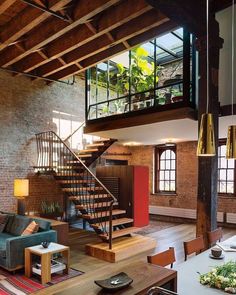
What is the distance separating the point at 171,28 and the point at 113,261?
4.82 metres

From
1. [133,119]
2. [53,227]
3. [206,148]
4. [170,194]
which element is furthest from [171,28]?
[170,194]

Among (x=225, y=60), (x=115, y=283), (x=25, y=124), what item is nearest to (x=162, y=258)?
(x=115, y=283)

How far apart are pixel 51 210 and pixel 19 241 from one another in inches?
139

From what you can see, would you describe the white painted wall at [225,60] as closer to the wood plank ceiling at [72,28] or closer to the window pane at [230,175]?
the wood plank ceiling at [72,28]

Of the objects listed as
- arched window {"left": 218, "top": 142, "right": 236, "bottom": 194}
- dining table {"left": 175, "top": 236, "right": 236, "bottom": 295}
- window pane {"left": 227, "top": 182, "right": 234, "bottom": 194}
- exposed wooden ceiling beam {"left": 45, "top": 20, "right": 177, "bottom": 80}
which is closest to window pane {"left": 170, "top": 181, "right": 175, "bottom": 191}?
arched window {"left": 218, "top": 142, "right": 236, "bottom": 194}

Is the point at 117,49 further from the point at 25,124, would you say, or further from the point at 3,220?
the point at 3,220

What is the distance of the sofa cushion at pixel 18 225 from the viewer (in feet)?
18.2

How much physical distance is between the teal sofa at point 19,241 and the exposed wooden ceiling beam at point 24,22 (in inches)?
147

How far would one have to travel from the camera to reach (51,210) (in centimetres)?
820

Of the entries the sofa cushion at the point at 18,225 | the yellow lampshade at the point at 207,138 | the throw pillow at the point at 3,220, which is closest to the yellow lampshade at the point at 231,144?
the yellow lampshade at the point at 207,138

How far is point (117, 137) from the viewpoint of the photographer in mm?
8531

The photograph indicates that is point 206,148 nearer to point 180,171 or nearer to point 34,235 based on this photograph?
point 34,235

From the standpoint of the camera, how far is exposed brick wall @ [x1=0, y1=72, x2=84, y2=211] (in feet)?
24.7

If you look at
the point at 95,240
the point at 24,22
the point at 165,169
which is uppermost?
the point at 24,22
